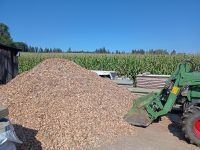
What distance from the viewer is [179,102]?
25.2 feet

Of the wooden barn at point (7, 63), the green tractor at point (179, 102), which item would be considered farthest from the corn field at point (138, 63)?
the green tractor at point (179, 102)

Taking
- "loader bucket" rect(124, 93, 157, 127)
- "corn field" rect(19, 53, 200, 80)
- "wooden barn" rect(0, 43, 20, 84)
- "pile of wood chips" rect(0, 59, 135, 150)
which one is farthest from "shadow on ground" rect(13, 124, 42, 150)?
"corn field" rect(19, 53, 200, 80)

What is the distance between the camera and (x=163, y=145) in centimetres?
629

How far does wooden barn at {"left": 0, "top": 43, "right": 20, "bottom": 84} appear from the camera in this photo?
15555 mm

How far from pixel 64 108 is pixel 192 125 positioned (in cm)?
284

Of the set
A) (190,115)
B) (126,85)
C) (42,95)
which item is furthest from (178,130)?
(126,85)

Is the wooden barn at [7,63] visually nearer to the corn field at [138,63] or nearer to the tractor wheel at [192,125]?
the corn field at [138,63]

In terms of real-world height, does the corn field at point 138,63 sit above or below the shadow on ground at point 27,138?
above

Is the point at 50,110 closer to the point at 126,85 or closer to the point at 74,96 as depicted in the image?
the point at 74,96

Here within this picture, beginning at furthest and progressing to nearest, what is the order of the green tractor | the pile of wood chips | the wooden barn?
the wooden barn < the green tractor < the pile of wood chips

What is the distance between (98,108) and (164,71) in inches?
502

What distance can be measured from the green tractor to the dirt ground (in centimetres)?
22

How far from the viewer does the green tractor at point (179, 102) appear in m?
6.43

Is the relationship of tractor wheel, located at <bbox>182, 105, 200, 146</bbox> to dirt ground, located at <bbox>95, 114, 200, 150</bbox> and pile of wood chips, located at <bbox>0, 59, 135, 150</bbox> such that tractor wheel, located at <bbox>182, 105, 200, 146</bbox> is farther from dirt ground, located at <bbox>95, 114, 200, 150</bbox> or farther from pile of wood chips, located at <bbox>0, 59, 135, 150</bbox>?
pile of wood chips, located at <bbox>0, 59, 135, 150</bbox>
